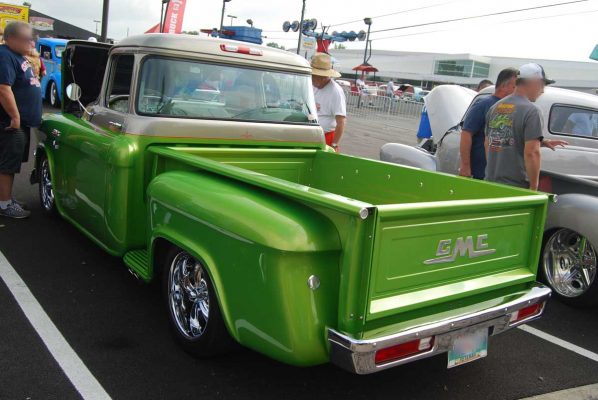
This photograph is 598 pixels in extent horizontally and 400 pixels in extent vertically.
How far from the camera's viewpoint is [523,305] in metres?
2.89

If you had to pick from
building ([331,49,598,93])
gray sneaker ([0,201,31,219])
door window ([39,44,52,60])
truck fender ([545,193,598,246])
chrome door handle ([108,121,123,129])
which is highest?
building ([331,49,598,93])

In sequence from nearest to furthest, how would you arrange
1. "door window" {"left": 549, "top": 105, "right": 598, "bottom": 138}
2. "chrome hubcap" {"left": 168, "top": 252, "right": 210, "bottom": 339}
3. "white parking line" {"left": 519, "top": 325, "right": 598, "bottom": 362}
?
"chrome hubcap" {"left": 168, "top": 252, "right": 210, "bottom": 339}, "white parking line" {"left": 519, "top": 325, "right": 598, "bottom": 362}, "door window" {"left": 549, "top": 105, "right": 598, "bottom": 138}

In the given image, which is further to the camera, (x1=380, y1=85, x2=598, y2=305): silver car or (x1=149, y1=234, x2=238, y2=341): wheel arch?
(x1=380, y1=85, x2=598, y2=305): silver car

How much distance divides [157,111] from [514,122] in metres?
2.86

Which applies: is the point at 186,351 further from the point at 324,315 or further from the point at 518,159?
the point at 518,159

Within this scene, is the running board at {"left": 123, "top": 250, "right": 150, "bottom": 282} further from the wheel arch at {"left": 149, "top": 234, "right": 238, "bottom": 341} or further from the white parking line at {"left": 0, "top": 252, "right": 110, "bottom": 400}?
the white parking line at {"left": 0, "top": 252, "right": 110, "bottom": 400}

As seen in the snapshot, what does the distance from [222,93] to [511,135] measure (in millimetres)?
2406

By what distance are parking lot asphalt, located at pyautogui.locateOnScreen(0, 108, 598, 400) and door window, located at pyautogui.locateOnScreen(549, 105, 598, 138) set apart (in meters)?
2.69

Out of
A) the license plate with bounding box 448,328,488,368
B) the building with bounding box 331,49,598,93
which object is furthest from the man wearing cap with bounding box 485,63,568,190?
the building with bounding box 331,49,598,93

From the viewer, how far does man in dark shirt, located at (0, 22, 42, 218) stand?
495cm

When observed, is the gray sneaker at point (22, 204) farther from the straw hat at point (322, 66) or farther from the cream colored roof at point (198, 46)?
the straw hat at point (322, 66)

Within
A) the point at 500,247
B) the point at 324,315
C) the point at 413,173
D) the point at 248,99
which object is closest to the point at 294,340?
the point at 324,315

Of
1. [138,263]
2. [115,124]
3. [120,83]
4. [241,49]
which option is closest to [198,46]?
[241,49]

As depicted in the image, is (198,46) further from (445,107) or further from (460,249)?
(445,107)
